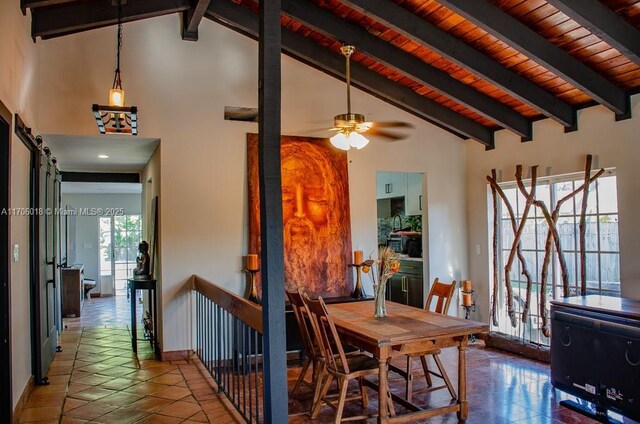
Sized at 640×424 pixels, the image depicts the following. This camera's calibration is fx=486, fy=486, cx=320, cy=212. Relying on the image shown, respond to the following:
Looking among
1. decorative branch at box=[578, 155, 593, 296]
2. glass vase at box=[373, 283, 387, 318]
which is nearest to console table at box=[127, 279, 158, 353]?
glass vase at box=[373, 283, 387, 318]

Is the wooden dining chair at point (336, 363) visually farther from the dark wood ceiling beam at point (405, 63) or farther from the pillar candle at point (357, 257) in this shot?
the dark wood ceiling beam at point (405, 63)

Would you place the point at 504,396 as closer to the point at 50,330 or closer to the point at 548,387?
the point at 548,387

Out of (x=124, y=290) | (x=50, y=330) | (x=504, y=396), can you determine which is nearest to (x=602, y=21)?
(x=504, y=396)

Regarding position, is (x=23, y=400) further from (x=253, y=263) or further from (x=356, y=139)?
(x=356, y=139)

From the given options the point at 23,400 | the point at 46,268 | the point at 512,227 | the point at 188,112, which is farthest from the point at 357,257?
the point at 23,400

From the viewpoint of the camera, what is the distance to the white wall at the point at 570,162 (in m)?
4.42

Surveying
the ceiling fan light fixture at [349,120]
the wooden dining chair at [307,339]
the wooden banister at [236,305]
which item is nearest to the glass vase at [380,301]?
the wooden dining chair at [307,339]

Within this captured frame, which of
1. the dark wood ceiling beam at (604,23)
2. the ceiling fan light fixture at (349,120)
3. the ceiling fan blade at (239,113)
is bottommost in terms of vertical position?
the ceiling fan light fixture at (349,120)

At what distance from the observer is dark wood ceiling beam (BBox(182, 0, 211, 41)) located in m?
4.52

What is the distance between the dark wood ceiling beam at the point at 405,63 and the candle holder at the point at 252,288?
253 centimetres

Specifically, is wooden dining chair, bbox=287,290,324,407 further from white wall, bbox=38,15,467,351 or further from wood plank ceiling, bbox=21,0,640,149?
wood plank ceiling, bbox=21,0,640,149

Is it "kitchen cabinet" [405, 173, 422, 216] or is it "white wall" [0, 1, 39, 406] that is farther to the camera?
"kitchen cabinet" [405, 173, 422, 216]

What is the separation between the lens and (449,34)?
4.28 m

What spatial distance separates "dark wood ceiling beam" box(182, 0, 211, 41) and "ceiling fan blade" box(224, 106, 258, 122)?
83 centimetres
